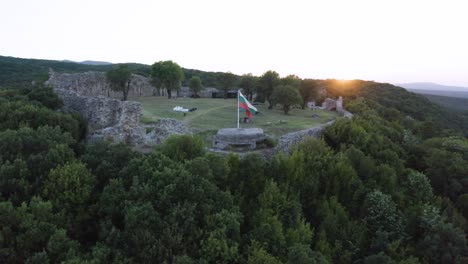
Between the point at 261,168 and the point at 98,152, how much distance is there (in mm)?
8298

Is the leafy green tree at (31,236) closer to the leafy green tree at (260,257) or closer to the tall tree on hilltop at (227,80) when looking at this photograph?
the leafy green tree at (260,257)

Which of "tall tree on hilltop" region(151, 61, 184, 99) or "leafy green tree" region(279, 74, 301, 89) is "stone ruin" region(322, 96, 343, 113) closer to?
"leafy green tree" region(279, 74, 301, 89)

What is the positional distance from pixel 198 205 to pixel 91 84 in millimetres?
31813

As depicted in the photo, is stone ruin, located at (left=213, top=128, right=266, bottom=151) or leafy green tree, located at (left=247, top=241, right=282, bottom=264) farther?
stone ruin, located at (left=213, top=128, right=266, bottom=151)

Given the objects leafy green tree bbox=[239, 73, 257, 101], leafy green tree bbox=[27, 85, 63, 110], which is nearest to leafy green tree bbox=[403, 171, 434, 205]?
Answer: leafy green tree bbox=[27, 85, 63, 110]

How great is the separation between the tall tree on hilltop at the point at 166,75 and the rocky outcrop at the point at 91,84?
3.27 metres

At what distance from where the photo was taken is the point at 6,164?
14609mm

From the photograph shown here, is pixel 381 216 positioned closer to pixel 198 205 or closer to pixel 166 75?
pixel 198 205

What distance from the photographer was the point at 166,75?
4628cm

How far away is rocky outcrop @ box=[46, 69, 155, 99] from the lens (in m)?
36.1

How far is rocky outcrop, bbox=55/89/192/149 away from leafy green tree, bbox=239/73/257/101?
2514 centimetres

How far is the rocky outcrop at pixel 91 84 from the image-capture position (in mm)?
36125

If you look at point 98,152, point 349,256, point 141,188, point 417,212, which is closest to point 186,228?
point 141,188

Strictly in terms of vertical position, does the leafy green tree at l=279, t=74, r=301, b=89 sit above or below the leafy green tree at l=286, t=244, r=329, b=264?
above
